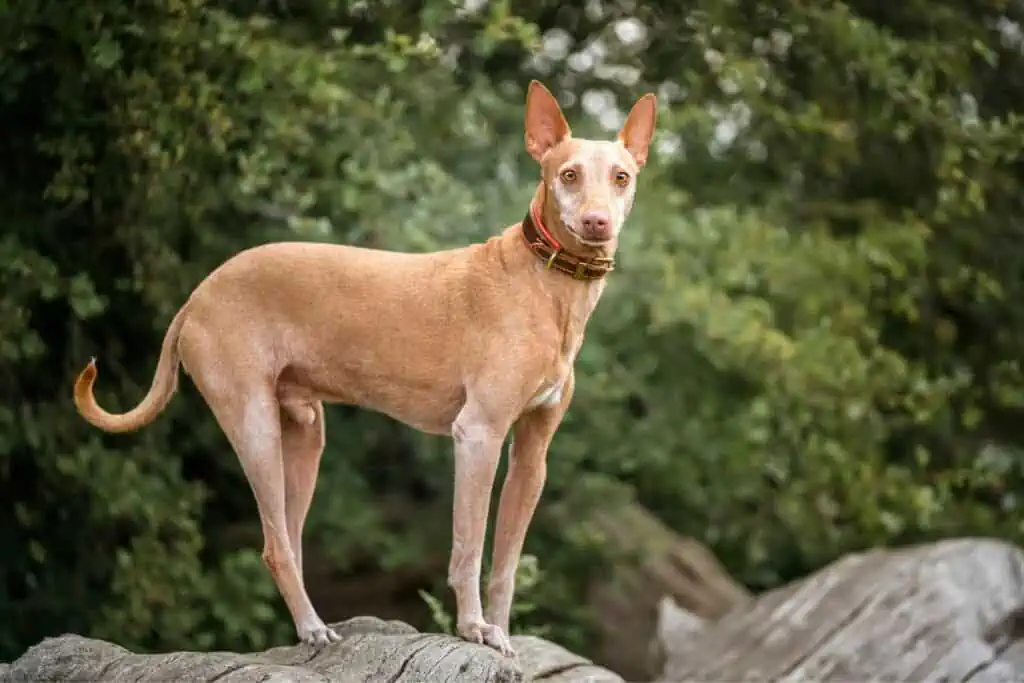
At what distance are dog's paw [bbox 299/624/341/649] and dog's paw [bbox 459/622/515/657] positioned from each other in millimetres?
407

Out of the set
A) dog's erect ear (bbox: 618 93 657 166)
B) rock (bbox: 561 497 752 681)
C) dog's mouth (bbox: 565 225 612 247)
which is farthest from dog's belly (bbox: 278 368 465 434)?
rock (bbox: 561 497 752 681)

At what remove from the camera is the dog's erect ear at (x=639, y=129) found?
11.9 feet

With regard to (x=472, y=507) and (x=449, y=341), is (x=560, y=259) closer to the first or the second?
(x=449, y=341)

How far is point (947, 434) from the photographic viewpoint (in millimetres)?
6832

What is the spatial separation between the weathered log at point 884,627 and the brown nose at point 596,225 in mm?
2461

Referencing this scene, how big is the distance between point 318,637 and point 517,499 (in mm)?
691

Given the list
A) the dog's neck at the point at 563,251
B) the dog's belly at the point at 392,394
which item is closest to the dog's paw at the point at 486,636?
the dog's belly at the point at 392,394

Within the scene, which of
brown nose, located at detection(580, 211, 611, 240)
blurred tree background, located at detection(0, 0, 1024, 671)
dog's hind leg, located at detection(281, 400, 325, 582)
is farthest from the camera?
blurred tree background, located at detection(0, 0, 1024, 671)

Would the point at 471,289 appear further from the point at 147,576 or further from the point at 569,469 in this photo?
the point at 569,469

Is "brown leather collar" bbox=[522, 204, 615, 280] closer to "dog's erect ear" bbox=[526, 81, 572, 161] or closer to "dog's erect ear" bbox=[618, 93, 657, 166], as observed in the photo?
"dog's erect ear" bbox=[526, 81, 572, 161]

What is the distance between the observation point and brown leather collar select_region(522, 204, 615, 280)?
349 cm

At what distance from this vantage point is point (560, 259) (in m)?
3.50

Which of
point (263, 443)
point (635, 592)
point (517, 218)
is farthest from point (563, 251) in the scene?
point (635, 592)

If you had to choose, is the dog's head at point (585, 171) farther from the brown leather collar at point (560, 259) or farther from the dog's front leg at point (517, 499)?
the dog's front leg at point (517, 499)
